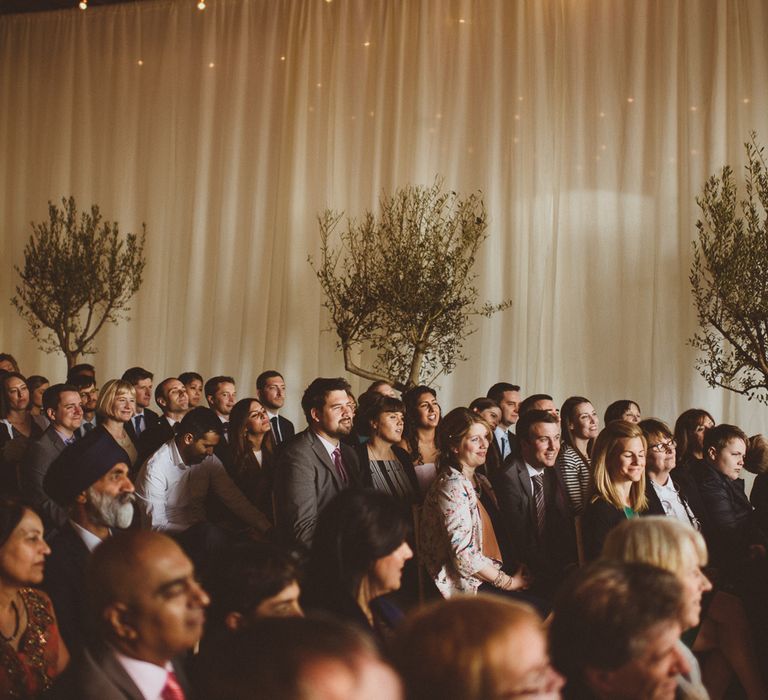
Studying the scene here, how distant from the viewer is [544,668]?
5.80ft

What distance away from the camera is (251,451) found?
613cm

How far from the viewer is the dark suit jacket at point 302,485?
4.71 m

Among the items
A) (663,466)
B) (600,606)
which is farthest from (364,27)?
(600,606)

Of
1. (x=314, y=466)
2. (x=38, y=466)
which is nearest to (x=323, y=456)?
(x=314, y=466)

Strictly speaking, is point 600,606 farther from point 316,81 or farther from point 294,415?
point 316,81

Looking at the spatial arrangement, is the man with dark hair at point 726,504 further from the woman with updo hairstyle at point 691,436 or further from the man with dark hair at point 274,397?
the man with dark hair at point 274,397

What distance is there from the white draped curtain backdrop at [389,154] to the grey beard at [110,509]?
8.31m

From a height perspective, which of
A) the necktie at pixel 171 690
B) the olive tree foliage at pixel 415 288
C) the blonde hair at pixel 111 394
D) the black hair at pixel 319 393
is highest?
the olive tree foliage at pixel 415 288

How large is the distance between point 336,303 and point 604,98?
158 inches

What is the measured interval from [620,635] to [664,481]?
11.0 ft

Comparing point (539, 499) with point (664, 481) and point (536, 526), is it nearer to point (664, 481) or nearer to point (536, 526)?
point (536, 526)

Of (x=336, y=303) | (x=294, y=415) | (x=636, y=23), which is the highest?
(x=636, y=23)

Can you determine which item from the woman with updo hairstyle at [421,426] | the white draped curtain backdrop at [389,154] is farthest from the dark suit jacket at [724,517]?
the white draped curtain backdrop at [389,154]

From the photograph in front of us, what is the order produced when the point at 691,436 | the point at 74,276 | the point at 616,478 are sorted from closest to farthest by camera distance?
1. the point at 616,478
2. the point at 691,436
3. the point at 74,276
